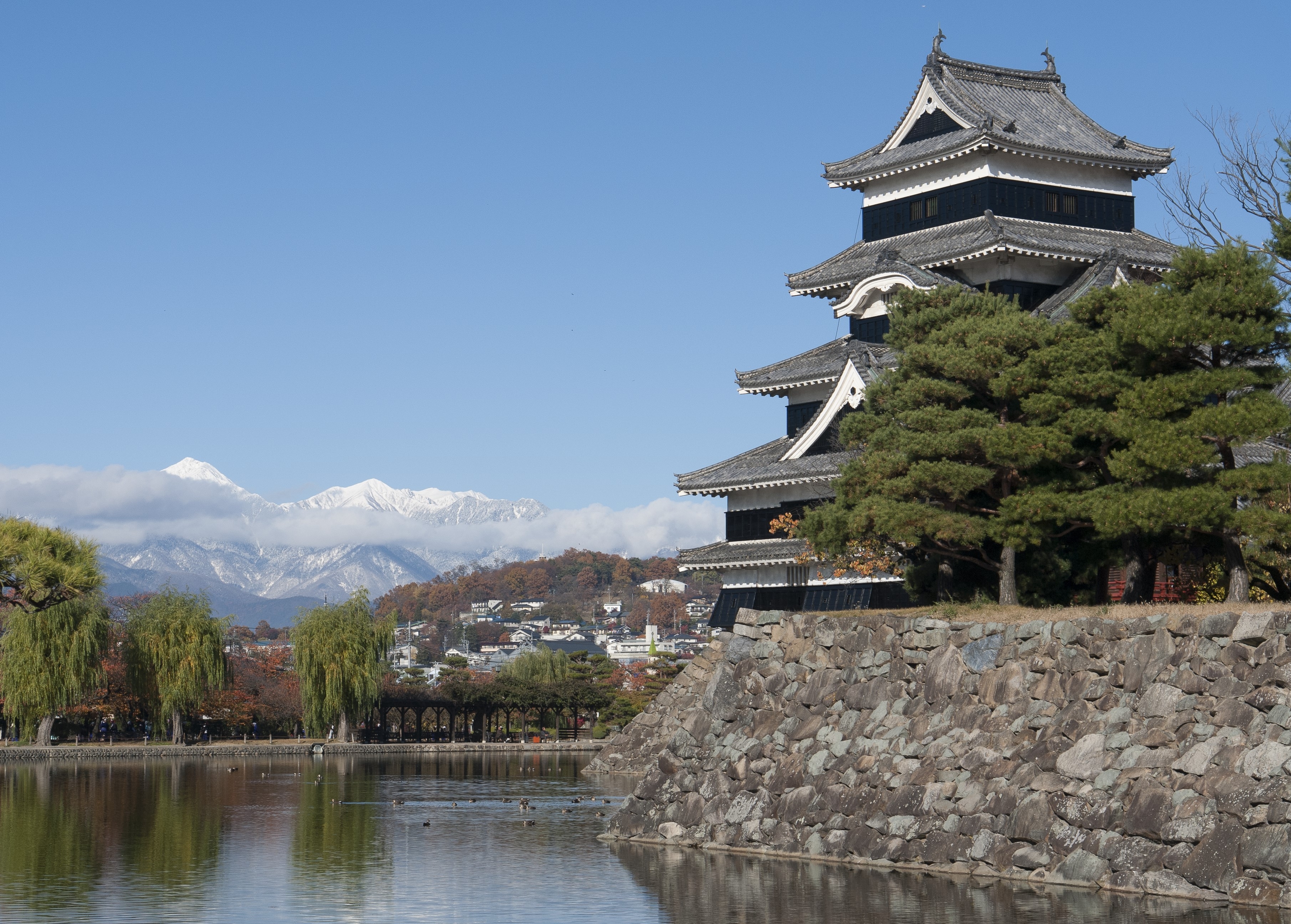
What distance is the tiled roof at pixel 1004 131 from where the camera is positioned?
38.8 m

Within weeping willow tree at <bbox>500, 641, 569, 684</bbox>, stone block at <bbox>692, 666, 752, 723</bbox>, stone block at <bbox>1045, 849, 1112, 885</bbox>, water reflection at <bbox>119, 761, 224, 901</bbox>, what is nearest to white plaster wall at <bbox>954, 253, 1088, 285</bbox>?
stone block at <bbox>692, 666, 752, 723</bbox>

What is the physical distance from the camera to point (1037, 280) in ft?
125

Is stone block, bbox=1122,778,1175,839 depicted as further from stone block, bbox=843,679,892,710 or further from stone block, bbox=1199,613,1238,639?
stone block, bbox=843,679,892,710

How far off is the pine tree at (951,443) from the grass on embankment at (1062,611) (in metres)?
1.23

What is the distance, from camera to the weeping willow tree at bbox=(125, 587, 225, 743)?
59.0 meters

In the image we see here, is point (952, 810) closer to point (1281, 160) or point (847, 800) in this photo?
point (847, 800)

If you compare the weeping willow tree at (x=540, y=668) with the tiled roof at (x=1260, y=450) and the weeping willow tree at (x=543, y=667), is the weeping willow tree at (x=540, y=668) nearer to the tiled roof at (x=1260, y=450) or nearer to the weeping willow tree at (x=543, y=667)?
the weeping willow tree at (x=543, y=667)

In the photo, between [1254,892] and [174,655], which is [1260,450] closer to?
[1254,892]

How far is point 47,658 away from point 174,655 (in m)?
5.39

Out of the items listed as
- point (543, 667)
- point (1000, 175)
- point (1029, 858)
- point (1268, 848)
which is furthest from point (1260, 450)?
point (543, 667)

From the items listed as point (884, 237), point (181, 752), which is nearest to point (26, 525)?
point (181, 752)

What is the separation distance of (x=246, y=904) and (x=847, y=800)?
334 inches

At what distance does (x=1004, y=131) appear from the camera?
38531mm

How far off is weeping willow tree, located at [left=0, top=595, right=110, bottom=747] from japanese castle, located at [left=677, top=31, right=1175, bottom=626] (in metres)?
23.8
